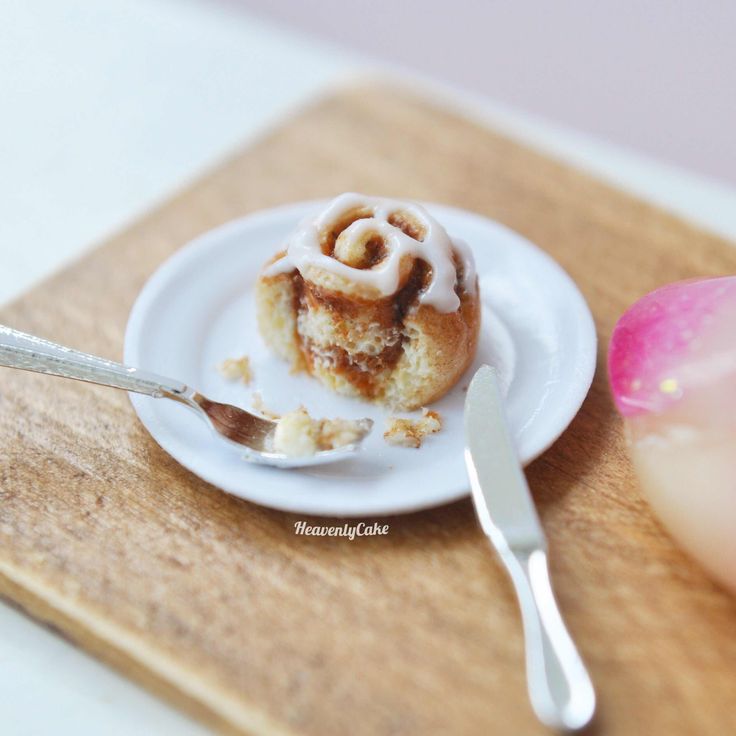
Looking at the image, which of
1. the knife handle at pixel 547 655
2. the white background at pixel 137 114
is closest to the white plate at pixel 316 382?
the knife handle at pixel 547 655

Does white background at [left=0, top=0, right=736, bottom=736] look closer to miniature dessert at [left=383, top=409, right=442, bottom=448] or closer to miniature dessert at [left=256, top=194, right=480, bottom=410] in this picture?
miniature dessert at [left=256, top=194, right=480, bottom=410]

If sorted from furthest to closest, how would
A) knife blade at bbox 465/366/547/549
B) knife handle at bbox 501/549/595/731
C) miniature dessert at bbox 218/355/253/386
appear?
1. miniature dessert at bbox 218/355/253/386
2. knife blade at bbox 465/366/547/549
3. knife handle at bbox 501/549/595/731

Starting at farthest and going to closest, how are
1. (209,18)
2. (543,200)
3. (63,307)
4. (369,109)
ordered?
(209,18)
(369,109)
(543,200)
(63,307)

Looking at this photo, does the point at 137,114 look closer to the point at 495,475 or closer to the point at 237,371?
the point at 237,371

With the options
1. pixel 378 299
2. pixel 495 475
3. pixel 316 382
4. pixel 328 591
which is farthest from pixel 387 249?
pixel 328 591

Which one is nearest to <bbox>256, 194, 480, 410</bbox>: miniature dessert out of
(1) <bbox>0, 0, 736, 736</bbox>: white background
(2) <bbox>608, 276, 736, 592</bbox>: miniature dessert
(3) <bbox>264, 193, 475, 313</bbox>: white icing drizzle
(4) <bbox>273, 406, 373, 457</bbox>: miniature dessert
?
(3) <bbox>264, 193, 475, 313</bbox>: white icing drizzle

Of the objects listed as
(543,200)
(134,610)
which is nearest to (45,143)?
(543,200)

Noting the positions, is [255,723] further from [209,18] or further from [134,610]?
[209,18]
